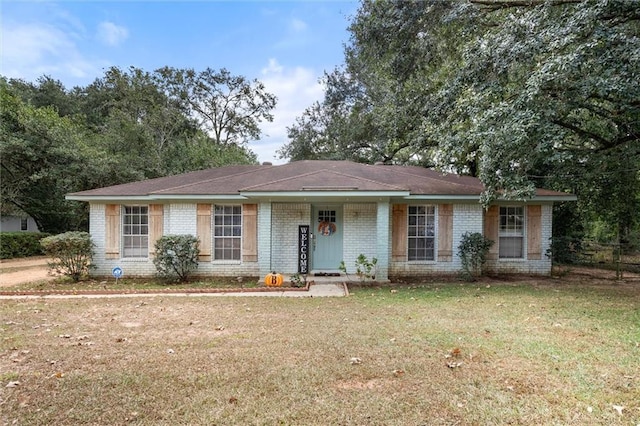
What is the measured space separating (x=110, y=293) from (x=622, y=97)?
41.8 feet

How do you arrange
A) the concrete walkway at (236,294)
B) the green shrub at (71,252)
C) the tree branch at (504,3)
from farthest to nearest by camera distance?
the green shrub at (71,252)
the tree branch at (504,3)
the concrete walkway at (236,294)

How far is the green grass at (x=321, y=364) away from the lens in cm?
310

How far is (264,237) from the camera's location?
10.1 m

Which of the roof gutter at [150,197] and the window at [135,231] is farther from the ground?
the roof gutter at [150,197]

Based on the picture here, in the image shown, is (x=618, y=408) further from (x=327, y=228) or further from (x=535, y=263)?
(x=535, y=263)

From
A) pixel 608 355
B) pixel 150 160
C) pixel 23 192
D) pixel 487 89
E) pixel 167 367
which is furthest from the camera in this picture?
pixel 150 160

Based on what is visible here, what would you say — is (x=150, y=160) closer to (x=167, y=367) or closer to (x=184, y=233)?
(x=184, y=233)

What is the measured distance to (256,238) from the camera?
35.7 feet

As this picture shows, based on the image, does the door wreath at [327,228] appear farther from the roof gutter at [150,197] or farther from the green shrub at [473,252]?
the green shrub at [473,252]

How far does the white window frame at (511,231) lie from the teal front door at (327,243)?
5402mm

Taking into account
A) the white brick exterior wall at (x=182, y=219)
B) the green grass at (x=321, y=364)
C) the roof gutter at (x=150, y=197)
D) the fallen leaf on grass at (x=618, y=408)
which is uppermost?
the roof gutter at (x=150, y=197)

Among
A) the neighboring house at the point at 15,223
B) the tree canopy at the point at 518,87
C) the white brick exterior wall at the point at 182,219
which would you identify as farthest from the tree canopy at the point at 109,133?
the tree canopy at the point at 518,87

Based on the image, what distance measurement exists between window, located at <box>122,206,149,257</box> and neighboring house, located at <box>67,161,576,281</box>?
1.3 inches

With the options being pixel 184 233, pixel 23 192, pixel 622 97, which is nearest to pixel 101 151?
pixel 23 192
